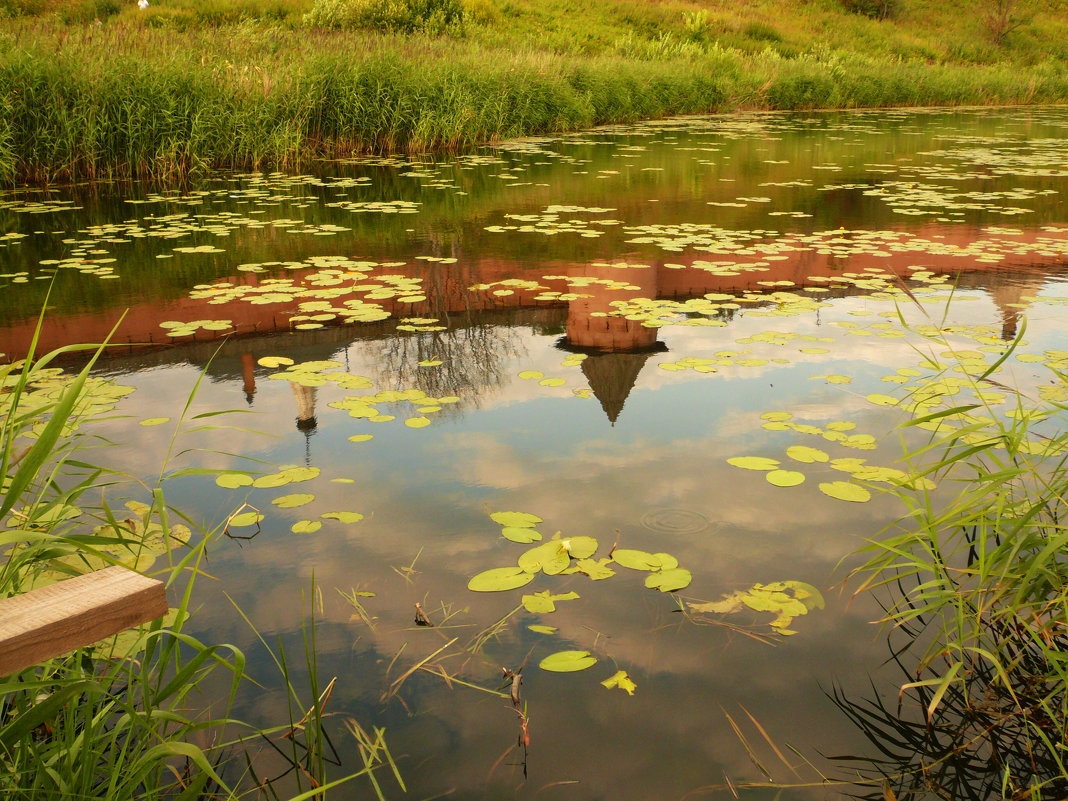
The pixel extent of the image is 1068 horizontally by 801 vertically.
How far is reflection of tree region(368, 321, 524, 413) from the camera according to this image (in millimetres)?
4285

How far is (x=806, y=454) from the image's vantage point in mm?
3416

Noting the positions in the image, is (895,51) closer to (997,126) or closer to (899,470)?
(997,126)

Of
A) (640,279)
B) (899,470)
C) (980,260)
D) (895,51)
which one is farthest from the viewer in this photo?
(895,51)

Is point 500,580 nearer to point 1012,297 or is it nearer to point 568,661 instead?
point 568,661

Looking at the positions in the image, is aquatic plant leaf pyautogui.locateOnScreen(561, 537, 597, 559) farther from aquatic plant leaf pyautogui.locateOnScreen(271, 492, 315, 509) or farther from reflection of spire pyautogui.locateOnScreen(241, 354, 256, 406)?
reflection of spire pyautogui.locateOnScreen(241, 354, 256, 406)

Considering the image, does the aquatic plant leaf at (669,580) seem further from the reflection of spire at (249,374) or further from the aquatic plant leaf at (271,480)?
the reflection of spire at (249,374)

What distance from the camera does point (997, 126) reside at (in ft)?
70.7

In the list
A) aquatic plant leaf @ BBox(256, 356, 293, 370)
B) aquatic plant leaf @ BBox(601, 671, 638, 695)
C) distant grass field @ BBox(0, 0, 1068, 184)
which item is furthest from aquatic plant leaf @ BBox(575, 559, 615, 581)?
distant grass field @ BBox(0, 0, 1068, 184)

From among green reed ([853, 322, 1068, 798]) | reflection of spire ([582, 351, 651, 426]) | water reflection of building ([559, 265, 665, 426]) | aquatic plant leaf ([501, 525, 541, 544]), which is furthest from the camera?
water reflection of building ([559, 265, 665, 426])

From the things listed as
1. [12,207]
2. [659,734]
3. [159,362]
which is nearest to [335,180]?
[12,207]

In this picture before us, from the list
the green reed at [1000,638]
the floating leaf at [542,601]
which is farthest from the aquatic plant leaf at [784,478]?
the floating leaf at [542,601]

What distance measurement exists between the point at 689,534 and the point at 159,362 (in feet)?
10.5

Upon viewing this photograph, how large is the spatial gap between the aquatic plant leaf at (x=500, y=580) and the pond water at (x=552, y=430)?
2 centimetres

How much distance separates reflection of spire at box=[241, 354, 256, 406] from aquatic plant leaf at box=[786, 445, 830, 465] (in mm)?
2532
